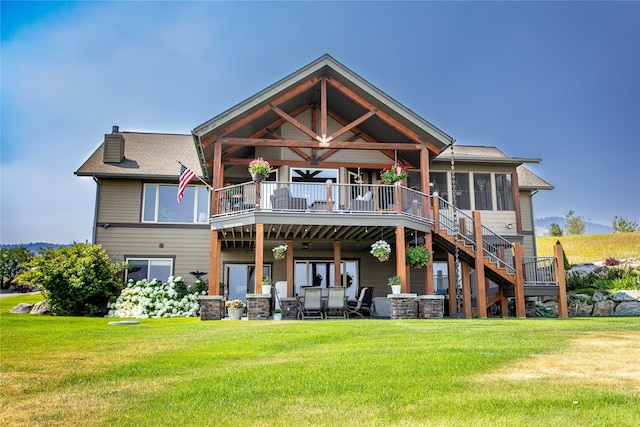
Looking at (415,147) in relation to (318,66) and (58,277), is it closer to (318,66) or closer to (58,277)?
(318,66)

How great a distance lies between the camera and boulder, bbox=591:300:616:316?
18.0m

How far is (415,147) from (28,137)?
1293 centimetres

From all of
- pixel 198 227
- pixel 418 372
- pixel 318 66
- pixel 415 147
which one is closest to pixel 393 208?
pixel 415 147

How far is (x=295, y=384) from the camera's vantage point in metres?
5.51

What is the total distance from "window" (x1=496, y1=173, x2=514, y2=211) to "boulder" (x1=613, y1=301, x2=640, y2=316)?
496cm

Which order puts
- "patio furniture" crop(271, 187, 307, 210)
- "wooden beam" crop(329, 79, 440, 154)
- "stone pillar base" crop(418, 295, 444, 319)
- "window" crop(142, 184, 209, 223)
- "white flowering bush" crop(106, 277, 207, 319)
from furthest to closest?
"window" crop(142, 184, 209, 223) → "white flowering bush" crop(106, 277, 207, 319) → "wooden beam" crop(329, 79, 440, 154) → "patio furniture" crop(271, 187, 307, 210) → "stone pillar base" crop(418, 295, 444, 319)

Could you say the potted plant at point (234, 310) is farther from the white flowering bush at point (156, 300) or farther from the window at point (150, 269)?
the window at point (150, 269)

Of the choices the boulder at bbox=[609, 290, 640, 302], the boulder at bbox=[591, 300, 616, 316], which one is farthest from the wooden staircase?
the boulder at bbox=[609, 290, 640, 302]

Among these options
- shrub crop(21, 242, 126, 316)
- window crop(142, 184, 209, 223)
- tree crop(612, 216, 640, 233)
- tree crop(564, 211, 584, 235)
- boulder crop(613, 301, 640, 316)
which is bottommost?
boulder crop(613, 301, 640, 316)

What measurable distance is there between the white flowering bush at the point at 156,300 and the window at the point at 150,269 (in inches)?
24.1

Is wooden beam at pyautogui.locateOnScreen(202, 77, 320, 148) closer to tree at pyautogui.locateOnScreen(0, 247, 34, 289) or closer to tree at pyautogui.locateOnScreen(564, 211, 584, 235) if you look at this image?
tree at pyautogui.locateOnScreen(0, 247, 34, 289)

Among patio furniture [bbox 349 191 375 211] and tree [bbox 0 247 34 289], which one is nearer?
patio furniture [bbox 349 191 375 211]

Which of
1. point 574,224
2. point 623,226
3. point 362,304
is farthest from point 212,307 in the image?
point 574,224

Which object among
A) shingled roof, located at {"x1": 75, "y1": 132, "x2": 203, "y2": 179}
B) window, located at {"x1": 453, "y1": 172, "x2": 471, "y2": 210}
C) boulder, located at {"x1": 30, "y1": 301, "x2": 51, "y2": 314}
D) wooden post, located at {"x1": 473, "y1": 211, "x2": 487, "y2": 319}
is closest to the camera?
wooden post, located at {"x1": 473, "y1": 211, "x2": 487, "y2": 319}
